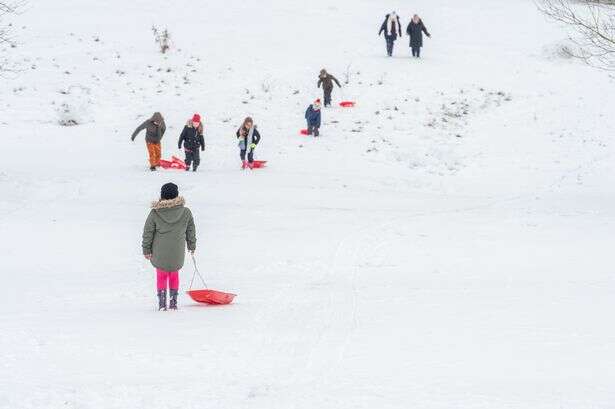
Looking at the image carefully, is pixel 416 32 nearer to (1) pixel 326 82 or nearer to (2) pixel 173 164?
(1) pixel 326 82

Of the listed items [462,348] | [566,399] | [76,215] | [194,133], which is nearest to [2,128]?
[194,133]

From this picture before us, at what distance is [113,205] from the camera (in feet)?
56.5

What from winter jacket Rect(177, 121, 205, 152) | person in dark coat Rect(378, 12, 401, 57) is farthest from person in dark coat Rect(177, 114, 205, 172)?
person in dark coat Rect(378, 12, 401, 57)

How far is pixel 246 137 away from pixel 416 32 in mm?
12174

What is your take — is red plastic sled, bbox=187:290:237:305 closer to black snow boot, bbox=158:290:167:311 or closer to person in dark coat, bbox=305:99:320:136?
black snow boot, bbox=158:290:167:311

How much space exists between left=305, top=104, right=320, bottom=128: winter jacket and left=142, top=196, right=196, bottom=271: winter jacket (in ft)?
47.1

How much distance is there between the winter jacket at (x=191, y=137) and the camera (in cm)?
1981

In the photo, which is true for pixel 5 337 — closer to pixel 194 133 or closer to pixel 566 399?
pixel 566 399

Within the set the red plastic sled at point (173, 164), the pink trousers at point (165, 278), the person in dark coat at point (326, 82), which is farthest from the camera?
the person in dark coat at point (326, 82)

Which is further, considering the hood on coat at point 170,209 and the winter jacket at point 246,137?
the winter jacket at point 246,137

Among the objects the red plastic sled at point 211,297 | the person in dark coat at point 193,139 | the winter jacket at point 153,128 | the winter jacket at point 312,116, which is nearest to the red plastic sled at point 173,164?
the person in dark coat at point 193,139

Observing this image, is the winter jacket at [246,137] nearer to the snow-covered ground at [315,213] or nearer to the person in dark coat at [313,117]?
the snow-covered ground at [315,213]

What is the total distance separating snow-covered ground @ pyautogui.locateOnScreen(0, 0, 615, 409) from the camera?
269 inches

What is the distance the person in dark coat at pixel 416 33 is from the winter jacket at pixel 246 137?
1170 cm
